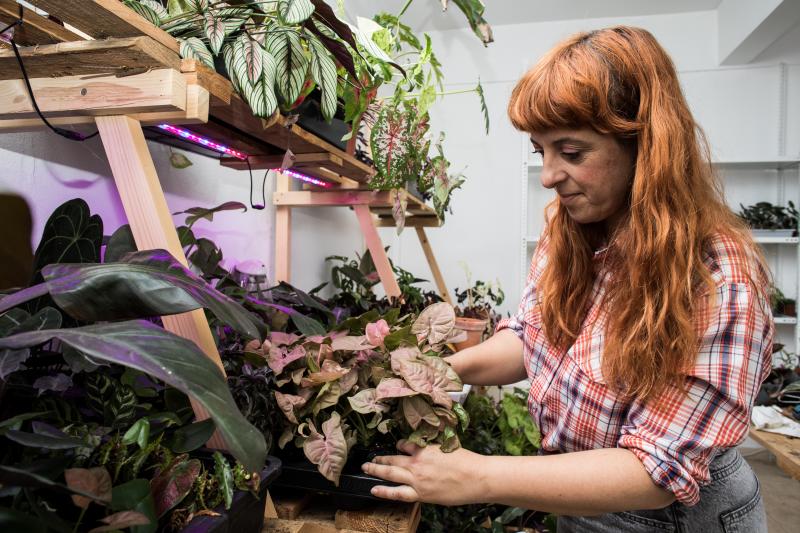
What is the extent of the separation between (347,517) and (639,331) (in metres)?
0.60

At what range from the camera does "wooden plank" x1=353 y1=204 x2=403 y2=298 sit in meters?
1.57

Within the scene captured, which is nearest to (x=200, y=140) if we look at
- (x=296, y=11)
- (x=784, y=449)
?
(x=296, y=11)

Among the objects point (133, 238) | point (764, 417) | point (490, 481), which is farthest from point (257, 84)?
point (764, 417)

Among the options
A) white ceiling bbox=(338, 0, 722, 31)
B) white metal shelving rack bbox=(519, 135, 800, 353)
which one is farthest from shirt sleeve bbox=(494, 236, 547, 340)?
white ceiling bbox=(338, 0, 722, 31)

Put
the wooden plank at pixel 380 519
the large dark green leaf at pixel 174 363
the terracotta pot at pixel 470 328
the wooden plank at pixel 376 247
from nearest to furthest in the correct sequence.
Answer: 1. the large dark green leaf at pixel 174 363
2. the wooden plank at pixel 380 519
3. the wooden plank at pixel 376 247
4. the terracotta pot at pixel 470 328

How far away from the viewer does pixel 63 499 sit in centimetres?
45

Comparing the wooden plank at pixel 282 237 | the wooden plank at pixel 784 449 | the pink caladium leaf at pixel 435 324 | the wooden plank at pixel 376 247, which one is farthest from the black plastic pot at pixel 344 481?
the wooden plank at pixel 784 449

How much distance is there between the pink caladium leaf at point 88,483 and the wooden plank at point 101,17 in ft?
1.50

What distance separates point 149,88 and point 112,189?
604mm

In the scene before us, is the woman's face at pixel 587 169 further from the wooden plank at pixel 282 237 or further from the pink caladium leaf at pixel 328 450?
the wooden plank at pixel 282 237

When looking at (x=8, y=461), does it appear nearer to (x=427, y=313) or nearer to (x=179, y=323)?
(x=179, y=323)

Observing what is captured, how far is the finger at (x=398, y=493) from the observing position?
2.31ft

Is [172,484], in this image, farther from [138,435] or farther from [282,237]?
[282,237]

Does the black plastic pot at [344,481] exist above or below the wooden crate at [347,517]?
above
